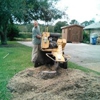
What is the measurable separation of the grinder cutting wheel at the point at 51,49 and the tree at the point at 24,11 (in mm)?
10150

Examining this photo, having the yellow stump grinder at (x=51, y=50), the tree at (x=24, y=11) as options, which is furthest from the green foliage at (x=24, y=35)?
the yellow stump grinder at (x=51, y=50)

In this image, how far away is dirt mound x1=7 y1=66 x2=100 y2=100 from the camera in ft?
14.7

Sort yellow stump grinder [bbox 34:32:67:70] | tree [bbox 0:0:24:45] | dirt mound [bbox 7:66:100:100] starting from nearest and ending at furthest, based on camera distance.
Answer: dirt mound [bbox 7:66:100:100] < yellow stump grinder [bbox 34:32:67:70] < tree [bbox 0:0:24:45]

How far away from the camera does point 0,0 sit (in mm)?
16344

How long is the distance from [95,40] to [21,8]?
9683 mm

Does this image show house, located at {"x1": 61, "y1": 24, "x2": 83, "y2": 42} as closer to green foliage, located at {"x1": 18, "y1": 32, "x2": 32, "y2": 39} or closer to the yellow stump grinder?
→ green foliage, located at {"x1": 18, "y1": 32, "x2": 32, "y2": 39}

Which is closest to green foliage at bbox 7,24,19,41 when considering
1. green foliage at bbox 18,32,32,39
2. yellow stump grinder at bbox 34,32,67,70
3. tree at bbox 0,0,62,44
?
green foliage at bbox 18,32,32,39

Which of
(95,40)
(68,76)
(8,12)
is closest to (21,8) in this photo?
(8,12)

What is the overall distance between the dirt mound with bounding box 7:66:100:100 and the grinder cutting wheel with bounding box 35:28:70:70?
731 mm

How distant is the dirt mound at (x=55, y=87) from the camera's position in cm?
448

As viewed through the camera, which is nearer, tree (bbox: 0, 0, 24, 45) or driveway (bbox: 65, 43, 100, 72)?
driveway (bbox: 65, 43, 100, 72)

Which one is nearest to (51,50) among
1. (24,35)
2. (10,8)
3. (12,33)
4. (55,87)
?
(55,87)

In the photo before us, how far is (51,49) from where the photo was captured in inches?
268

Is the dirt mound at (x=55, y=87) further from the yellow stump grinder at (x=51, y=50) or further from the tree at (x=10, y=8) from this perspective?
the tree at (x=10, y=8)
